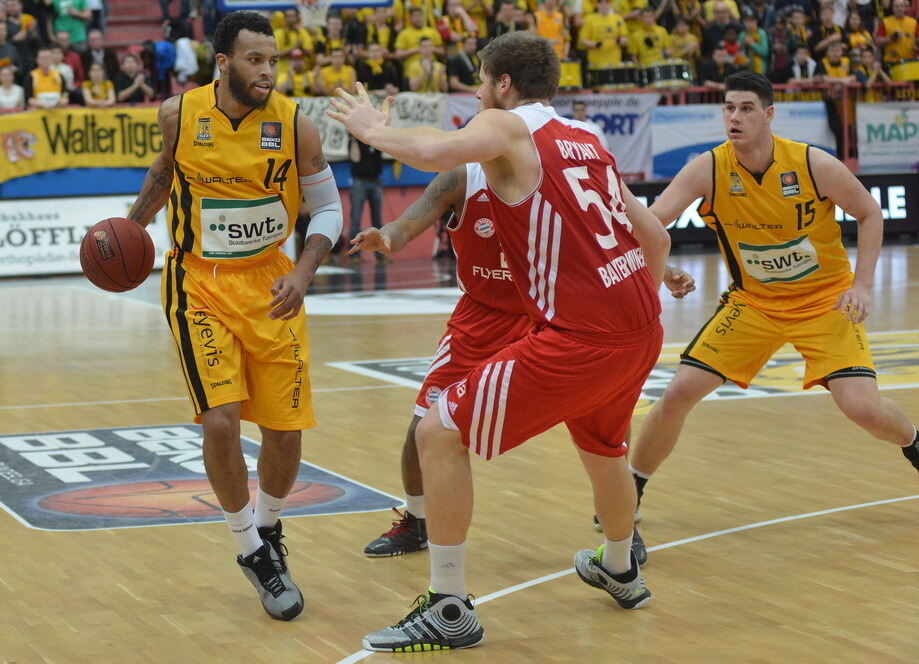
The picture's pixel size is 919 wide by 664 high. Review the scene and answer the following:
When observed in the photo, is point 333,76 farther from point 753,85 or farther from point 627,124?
point 753,85

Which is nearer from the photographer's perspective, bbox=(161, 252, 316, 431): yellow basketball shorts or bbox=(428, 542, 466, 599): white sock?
bbox=(428, 542, 466, 599): white sock

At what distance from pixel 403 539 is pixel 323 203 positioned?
4.91 feet

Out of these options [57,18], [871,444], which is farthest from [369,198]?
[871,444]

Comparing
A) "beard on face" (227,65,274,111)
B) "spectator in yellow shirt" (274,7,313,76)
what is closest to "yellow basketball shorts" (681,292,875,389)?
"beard on face" (227,65,274,111)

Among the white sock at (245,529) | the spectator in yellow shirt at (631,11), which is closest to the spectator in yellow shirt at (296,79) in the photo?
the spectator in yellow shirt at (631,11)

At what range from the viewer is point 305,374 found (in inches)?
207

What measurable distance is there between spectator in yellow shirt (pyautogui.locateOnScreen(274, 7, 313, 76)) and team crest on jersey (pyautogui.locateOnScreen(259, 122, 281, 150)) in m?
15.5

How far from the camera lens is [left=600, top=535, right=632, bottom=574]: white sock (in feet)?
16.4

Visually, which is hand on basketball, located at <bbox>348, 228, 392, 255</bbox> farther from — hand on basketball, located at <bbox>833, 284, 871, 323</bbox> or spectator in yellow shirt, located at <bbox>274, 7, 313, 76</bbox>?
spectator in yellow shirt, located at <bbox>274, 7, 313, 76</bbox>

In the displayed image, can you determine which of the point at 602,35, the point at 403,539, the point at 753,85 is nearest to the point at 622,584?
the point at 403,539

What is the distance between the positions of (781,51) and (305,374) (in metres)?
19.8

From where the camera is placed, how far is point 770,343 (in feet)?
20.6

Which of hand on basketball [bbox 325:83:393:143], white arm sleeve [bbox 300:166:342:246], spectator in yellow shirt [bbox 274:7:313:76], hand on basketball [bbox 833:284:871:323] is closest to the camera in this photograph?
hand on basketball [bbox 325:83:393:143]

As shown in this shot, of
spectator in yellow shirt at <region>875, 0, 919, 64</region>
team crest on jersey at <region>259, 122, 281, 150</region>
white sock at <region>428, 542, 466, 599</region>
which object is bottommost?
white sock at <region>428, 542, 466, 599</region>
